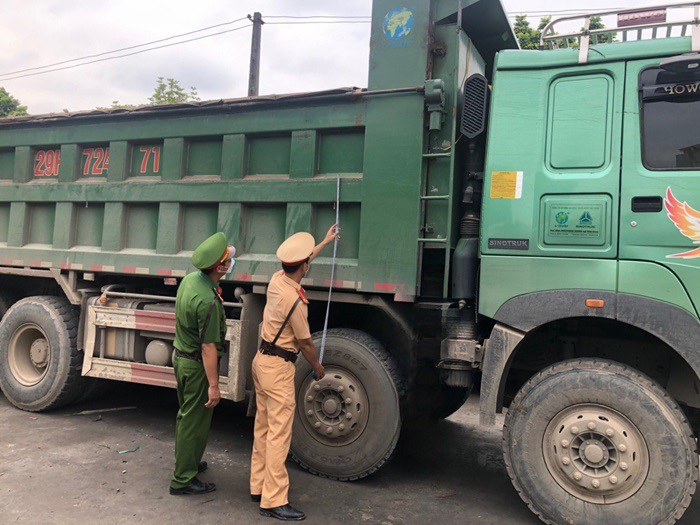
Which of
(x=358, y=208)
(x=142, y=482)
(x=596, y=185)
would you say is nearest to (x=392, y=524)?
(x=142, y=482)

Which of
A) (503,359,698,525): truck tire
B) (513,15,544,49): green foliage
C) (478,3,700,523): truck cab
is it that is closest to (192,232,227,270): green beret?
(478,3,700,523): truck cab

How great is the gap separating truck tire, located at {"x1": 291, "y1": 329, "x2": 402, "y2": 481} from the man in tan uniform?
1.09ft

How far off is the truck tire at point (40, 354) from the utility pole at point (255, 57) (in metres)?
10.1

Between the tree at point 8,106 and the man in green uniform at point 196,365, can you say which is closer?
the man in green uniform at point 196,365

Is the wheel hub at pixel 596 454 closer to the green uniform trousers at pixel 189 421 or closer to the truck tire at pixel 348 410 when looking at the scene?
the truck tire at pixel 348 410

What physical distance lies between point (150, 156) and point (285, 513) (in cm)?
323

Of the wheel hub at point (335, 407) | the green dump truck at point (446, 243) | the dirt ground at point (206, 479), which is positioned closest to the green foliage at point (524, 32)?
the green dump truck at point (446, 243)

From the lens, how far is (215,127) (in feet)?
14.7

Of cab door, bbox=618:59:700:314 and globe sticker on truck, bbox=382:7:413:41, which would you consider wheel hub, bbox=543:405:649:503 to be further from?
globe sticker on truck, bbox=382:7:413:41

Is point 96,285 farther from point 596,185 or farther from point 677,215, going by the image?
point 677,215

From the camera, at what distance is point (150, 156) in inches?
190

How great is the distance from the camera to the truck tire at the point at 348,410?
147 inches

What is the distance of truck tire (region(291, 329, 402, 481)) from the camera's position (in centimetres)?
373

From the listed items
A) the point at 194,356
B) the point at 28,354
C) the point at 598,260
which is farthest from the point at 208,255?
the point at 28,354
